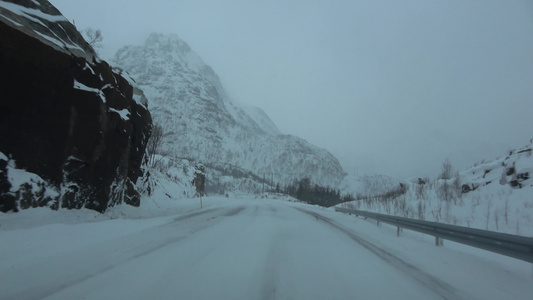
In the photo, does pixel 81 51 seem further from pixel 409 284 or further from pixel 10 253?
pixel 409 284

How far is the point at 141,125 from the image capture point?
1695 centimetres

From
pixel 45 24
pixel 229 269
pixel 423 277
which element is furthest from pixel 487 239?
pixel 45 24

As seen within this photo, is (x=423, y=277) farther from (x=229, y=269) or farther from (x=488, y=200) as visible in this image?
(x=488, y=200)

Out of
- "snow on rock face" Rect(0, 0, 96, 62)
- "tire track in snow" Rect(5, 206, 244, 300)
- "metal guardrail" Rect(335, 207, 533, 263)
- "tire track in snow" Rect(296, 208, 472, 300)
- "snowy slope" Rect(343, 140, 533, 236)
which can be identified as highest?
"snow on rock face" Rect(0, 0, 96, 62)

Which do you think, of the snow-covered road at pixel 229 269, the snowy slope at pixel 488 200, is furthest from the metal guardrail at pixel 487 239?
the snowy slope at pixel 488 200

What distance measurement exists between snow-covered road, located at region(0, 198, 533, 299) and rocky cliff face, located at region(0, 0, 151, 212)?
7.06 feet

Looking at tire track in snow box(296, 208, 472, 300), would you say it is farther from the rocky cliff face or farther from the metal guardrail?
the rocky cliff face

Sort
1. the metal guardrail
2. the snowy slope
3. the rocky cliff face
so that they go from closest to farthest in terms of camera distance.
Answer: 1. the metal guardrail
2. the rocky cliff face
3. the snowy slope

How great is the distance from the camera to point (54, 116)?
1002 centimetres

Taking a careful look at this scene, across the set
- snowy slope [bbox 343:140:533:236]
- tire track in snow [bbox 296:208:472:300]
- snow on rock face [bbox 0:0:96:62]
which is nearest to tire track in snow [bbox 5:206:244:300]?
tire track in snow [bbox 296:208:472:300]

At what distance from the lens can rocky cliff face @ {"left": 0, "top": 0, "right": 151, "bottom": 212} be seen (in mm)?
8844

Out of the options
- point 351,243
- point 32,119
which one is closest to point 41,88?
point 32,119

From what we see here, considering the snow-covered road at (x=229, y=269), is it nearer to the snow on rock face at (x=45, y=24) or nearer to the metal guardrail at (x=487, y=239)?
the metal guardrail at (x=487, y=239)

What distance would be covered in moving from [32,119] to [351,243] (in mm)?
10167
